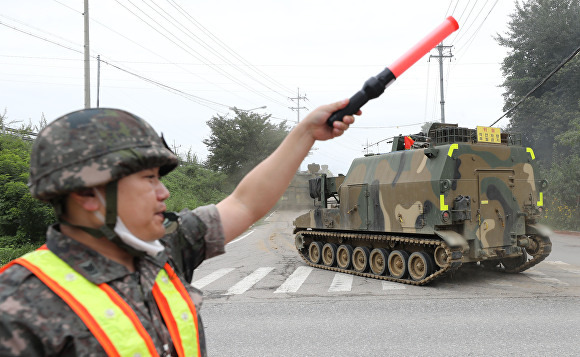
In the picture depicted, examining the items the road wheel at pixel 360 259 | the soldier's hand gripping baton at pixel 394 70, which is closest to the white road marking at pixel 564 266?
the road wheel at pixel 360 259

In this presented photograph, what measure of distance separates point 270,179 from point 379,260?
891 centimetres

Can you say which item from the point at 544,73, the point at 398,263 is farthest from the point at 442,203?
the point at 544,73

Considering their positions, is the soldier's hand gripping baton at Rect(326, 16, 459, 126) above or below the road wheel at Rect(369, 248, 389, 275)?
above

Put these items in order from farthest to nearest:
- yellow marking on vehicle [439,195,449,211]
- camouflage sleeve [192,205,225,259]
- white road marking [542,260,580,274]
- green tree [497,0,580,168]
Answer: green tree [497,0,580,168], white road marking [542,260,580,274], yellow marking on vehicle [439,195,449,211], camouflage sleeve [192,205,225,259]

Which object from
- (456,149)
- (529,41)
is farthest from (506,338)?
(529,41)

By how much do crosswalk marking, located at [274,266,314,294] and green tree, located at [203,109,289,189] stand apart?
25564 mm

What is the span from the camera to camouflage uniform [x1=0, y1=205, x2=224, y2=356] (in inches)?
49.5

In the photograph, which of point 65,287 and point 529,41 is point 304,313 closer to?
point 65,287

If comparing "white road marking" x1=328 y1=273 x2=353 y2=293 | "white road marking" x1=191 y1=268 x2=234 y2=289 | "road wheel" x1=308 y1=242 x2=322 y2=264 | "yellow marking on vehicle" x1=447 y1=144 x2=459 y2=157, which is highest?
"yellow marking on vehicle" x1=447 y1=144 x2=459 y2=157

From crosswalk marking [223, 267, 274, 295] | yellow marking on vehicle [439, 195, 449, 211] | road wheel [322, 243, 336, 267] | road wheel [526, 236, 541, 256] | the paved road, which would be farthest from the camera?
road wheel [322, 243, 336, 267]

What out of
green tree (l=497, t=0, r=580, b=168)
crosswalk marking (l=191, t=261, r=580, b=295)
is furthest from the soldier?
green tree (l=497, t=0, r=580, b=168)

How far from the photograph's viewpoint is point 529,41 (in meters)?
33.7

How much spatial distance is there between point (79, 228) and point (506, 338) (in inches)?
211

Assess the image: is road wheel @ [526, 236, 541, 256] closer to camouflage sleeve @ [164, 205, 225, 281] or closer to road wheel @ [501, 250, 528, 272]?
road wheel @ [501, 250, 528, 272]
